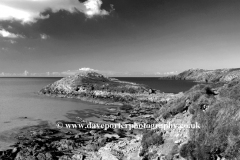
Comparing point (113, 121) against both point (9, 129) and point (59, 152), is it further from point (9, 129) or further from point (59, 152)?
point (9, 129)

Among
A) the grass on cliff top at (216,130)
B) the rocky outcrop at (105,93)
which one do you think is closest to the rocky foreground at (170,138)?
the grass on cliff top at (216,130)

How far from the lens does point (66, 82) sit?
8112 centimetres

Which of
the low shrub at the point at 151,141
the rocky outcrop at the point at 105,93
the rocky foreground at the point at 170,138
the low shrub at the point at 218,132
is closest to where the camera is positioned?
the low shrub at the point at 218,132

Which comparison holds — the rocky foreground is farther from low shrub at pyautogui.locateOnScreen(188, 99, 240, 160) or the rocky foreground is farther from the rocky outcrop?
the rocky outcrop

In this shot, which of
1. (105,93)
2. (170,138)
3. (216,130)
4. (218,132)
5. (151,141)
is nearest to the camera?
(218,132)

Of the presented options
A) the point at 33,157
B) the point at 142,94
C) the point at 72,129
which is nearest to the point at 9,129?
the point at 72,129

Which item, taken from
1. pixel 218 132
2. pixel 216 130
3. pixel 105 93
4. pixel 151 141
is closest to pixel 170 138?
pixel 151 141

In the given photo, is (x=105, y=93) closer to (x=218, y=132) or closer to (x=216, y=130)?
(x=216, y=130)

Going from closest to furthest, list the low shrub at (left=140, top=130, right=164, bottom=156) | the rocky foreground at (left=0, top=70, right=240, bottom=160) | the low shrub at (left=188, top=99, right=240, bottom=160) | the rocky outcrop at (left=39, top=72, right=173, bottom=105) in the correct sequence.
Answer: the low shrub at (left=188, top=99, right=240, bottom=160) → the rocky foreground at (left=0, top=70, right=240, bottom=160) → the low shrub at (left=140, top=130, right=164, bottom=156) → the rocky outcrop at (left=39, top=72, right=173, bottom=105)

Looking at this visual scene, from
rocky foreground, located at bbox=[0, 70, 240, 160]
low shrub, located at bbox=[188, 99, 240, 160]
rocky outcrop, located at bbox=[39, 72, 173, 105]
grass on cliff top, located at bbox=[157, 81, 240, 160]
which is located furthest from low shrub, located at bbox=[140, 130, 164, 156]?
rocky outcrop, located at bbox=[39, 72, 173, 105]

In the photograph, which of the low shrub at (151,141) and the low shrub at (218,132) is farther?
the low shrub at (151,141)

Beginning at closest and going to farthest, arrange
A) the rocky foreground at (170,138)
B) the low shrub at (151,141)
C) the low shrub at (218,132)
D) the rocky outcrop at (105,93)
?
the low shrub at (218,132) → the rocky foreground at (170,138) → the low shrub at (151,141) → the rocky outcrop at (105,93)

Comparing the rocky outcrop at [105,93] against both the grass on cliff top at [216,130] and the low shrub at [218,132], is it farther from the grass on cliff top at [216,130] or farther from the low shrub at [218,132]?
the low shrub at [218,132]

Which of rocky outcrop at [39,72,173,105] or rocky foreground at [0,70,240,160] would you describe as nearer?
rocky foreground at [0,70,240,160]
